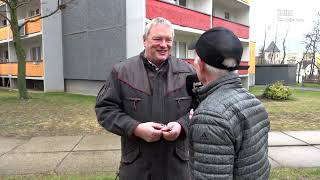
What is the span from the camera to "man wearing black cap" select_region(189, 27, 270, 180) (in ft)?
5.99

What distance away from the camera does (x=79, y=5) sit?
21.2 meters

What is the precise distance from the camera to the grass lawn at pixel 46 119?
9375 mm

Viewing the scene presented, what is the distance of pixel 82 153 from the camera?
6.95 metres

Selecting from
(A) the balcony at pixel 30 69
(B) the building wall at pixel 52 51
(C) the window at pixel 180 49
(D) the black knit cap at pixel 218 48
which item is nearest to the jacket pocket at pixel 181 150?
(D) the black knit cap at pixel 218 48

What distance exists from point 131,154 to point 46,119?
8.93m

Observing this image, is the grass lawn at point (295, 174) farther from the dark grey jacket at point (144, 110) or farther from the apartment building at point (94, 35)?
the apartment building at point (94, 35)

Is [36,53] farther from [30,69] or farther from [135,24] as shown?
[135,24]

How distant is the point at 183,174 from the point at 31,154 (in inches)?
186

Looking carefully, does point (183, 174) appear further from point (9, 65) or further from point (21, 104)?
point (9, 65)

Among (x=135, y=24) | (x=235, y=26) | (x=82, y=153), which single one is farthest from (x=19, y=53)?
(x=235, y=26)

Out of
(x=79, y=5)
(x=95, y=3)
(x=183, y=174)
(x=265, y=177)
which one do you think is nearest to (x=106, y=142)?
(x=183, y=174)

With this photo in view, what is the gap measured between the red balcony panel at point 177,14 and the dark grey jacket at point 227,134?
1536 cm

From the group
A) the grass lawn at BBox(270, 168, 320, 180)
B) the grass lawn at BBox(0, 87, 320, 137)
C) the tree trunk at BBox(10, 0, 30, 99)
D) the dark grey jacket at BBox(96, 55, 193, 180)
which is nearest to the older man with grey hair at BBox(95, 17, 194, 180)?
the dark grey jacket at BBox(96, 55, 193, 180)

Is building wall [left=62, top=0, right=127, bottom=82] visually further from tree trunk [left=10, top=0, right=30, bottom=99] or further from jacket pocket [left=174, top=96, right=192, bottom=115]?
jacket pocket [left=174, top=96, right=192, bottom=115]
